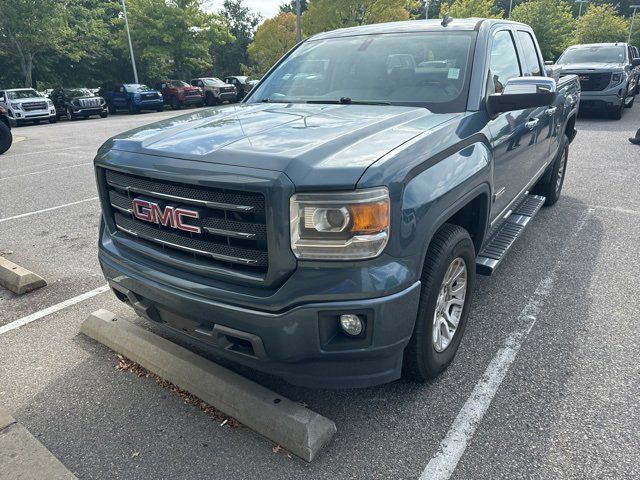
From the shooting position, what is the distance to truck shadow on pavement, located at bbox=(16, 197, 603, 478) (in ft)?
7.43

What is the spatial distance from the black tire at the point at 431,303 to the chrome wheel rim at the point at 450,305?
49 mm

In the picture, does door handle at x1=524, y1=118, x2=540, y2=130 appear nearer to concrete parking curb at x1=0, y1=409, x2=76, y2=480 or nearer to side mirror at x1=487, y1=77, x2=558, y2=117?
side mirror at x1=487, y1=77, x2=558, y2=117

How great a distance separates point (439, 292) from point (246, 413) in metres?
1.14

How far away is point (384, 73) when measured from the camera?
3.38 m

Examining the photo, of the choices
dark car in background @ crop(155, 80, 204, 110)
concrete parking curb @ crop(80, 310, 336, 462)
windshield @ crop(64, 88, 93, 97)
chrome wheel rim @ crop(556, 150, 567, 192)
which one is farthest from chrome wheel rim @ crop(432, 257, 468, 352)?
dark car in background @ crop(155, 80, 204, 110)

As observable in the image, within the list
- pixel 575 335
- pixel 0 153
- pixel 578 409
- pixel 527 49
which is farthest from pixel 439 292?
pixel 0 153

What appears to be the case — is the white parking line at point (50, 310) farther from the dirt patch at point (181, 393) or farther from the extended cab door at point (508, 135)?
the extended cab door at point (508, 135)

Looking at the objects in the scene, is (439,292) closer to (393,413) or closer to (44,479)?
(393,413)

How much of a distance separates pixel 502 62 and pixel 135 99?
83.1ft

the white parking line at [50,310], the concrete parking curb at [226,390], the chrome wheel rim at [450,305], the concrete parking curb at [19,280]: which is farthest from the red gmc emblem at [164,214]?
the concrete parking curb at [19,280]

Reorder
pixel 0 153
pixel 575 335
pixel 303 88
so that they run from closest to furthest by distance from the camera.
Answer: pixel 575 335
pixel 303 88
pixel 0 153

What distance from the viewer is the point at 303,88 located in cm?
365

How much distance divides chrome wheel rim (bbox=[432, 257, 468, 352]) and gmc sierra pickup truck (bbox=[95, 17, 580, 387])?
0.01 metres

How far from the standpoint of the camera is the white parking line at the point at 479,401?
7.30 ft
